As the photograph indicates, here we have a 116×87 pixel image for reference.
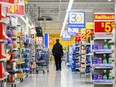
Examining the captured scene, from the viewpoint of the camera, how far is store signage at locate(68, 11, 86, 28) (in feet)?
69.1

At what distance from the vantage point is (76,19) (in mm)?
21703

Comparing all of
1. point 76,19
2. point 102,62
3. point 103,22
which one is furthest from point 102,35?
point 76,19

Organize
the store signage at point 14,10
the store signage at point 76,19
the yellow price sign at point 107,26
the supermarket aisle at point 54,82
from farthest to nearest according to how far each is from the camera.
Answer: the store signage at point 76,19 → the supermarket aisle at point 54,82 → the yellow price sign at point 107,26 → the store signage at point 14,10

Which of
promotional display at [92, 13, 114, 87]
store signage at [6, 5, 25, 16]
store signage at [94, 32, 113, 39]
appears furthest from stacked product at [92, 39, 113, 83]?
store signage at [6, 5, 25, 16]

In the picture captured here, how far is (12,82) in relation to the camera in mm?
9312

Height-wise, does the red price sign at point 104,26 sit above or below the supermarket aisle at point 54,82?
above

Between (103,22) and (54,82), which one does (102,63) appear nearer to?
(103,22)

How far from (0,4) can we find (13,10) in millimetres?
2614

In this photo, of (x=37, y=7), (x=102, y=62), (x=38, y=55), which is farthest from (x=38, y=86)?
(x=37, y=7)

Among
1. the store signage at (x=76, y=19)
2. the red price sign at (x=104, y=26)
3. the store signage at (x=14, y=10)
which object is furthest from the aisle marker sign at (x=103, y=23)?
the store signage at (x=76, y=19)

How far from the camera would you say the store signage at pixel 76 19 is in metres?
21.1

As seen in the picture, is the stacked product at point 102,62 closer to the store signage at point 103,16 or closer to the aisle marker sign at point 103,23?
the aisle marker sign at point 103,23

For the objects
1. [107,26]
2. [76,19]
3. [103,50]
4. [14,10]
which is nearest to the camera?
[107,26]

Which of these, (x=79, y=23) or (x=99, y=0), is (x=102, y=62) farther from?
(x=99, y=0)
